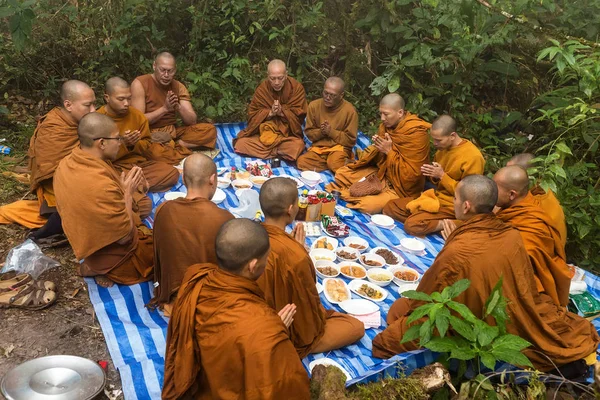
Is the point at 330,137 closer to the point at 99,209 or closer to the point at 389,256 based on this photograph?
the point at 389,256

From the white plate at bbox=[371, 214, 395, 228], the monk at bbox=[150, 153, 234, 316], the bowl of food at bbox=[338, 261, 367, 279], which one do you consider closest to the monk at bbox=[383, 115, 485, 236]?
the white plate at bbox=[371, 214, 395, 228]

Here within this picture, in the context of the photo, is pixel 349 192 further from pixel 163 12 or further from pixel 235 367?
pixel 163 12

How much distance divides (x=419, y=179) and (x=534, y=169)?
8.63 feet

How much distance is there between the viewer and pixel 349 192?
8.51 meters

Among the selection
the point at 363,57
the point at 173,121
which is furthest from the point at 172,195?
the point at 363,57

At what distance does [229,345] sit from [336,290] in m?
2.64

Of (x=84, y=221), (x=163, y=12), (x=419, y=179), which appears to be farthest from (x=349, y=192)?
(x=163, y=12)

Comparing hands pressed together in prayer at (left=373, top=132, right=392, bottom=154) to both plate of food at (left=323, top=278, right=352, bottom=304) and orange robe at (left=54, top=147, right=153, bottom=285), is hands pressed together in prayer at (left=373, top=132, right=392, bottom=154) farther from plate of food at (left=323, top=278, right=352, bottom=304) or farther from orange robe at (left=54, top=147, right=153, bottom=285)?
orange robe at (left=54, top=147, right=153, bottom=285)

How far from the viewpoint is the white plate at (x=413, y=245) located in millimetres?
7148

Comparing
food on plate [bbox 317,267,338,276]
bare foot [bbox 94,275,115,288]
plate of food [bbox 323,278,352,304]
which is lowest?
bare foot [bbox 94,275,115,288]

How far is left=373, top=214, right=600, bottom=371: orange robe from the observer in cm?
467

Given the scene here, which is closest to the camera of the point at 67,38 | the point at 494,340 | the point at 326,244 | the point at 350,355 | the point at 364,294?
the point at 494,340

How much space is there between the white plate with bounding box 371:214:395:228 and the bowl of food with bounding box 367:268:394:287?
1.43 metres

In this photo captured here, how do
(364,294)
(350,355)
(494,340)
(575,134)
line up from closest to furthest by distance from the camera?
(494,340), (350,355), (364,294), (575,134)
